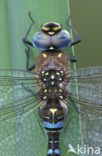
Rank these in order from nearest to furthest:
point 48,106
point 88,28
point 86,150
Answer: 1. point 86,150
2. point 48,106
3. point 88,28

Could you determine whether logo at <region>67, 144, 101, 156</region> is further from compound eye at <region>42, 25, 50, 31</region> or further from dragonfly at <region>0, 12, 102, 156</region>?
compound eye at <region>42, 25, 50, 31</region>

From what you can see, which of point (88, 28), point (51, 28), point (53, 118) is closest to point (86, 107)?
point (53, 118)

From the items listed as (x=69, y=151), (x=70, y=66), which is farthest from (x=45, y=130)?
(x=70, y=66)

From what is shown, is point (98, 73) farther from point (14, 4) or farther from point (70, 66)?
point (14, 4)

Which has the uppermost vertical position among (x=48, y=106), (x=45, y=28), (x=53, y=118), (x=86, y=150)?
(x=45, y=28)

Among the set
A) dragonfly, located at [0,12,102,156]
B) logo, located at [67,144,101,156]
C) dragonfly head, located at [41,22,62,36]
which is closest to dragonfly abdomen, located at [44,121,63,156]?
dragonfly, located at [0,12,102,156]

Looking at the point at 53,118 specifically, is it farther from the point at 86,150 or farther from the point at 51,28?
the point at 51,28
